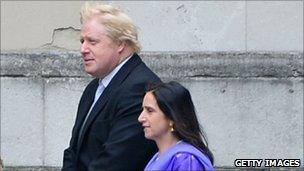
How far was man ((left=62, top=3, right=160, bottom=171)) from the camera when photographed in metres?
3.19

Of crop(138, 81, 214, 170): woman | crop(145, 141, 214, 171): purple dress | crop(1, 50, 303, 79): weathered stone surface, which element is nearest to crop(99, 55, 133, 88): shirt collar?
crop(138, 81, 214, 170): woman

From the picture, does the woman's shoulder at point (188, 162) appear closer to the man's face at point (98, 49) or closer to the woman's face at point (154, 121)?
the woman's face at point (154, 121)

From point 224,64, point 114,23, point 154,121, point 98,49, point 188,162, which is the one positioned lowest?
point 224,64

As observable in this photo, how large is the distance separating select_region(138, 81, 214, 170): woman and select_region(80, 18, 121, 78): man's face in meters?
0.34

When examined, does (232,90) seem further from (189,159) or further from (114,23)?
(189,159)

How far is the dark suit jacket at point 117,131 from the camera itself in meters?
3.15

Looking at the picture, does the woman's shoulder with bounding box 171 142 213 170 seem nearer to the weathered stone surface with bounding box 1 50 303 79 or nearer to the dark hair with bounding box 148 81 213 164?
the dark hair with bounding box 148 81 213 164


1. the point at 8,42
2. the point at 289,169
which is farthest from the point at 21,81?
the point at 289,169

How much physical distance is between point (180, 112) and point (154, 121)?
115 mm

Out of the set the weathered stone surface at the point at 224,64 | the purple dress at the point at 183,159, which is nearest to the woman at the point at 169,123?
the purple dress at the point at 183,159

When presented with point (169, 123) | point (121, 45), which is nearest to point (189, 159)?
point (169, 123)

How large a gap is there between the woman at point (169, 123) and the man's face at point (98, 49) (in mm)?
340

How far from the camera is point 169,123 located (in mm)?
3006

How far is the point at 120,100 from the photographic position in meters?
3.26
